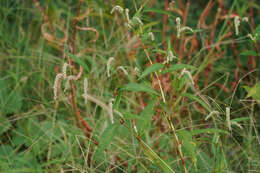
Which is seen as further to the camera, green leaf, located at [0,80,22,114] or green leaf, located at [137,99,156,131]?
green leaf, located at [0,80,22,114]

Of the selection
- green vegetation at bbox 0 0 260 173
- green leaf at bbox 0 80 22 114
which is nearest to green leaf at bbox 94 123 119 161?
green vegetation at bbox 0 0 260 173

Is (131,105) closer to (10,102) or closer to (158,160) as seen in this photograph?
(10,102)

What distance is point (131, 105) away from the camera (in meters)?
1.73

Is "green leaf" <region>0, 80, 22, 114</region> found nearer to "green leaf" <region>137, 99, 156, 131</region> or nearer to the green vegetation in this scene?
the green vegetation

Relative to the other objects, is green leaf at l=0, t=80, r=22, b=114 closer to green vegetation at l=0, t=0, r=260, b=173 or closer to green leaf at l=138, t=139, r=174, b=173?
green vegetation at l=0, t=0, r=260, b=173

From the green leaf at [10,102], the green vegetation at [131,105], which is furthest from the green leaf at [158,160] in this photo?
the green leaf at [10,102]

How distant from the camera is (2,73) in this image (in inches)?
73.2

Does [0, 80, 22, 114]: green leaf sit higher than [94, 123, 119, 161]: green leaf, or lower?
lower

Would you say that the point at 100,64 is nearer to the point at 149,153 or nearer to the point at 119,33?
the point at 119,33

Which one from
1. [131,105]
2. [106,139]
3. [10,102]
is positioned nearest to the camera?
[106,139]

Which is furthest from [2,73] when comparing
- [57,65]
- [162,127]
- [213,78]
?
[213,78]

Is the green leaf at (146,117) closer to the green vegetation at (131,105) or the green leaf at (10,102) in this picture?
the green vegetation at (131,105)

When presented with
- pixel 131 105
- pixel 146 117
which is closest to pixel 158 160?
pixel 146 117

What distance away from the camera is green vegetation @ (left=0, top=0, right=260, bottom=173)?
95 cm
